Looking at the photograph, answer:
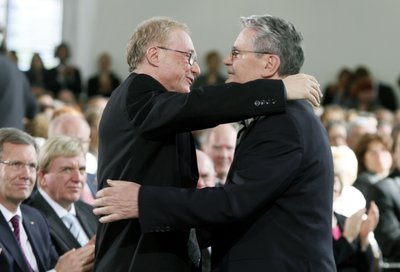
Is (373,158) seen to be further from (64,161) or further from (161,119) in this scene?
(161,119)

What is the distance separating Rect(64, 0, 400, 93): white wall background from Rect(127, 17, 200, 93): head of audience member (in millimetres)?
12096

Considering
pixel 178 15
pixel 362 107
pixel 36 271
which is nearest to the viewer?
pixel 36 271

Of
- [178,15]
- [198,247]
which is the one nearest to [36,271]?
[198,247]

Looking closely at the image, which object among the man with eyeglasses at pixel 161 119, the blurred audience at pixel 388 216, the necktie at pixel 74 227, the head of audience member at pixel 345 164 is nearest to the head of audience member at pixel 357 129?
the blurred audience at pixel 388 216

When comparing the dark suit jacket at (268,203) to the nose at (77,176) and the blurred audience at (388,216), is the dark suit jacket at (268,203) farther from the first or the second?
the blurred audience at (388,216)

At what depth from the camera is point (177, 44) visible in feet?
11.4

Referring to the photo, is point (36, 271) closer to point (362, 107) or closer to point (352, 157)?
point (352, 157)

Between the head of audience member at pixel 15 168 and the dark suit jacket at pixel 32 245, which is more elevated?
the head of audience member at pixel 15 168

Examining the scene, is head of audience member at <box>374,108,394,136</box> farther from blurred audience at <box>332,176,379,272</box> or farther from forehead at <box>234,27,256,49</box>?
forehead at <box>234,27,256,49</box>

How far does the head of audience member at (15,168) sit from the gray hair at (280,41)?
1.53 m

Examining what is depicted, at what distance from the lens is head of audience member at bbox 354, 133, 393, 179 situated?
7.54 meters

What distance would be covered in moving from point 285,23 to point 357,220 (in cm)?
252

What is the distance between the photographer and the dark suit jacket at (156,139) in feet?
10.6

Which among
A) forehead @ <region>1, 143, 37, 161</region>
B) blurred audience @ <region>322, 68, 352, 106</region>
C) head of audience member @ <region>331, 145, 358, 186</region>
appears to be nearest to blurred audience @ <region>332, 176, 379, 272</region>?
head of audience member @ <region>331, 145, 358, 186</region>
